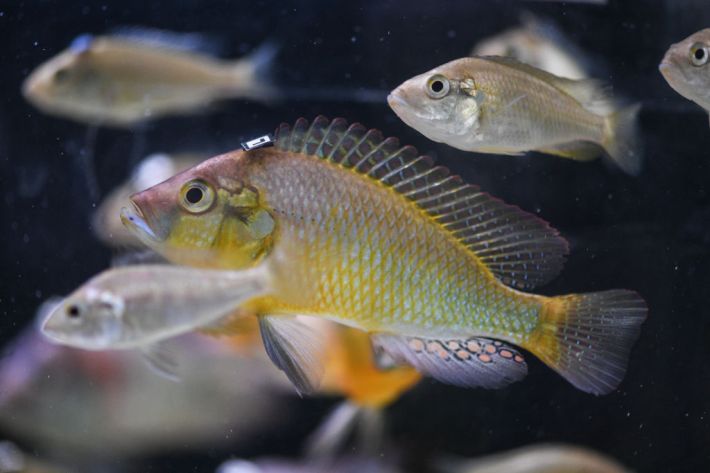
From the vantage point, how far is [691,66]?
4.23ft

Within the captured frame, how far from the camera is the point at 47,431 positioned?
184cm

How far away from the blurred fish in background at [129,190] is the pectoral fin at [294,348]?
0.31 m

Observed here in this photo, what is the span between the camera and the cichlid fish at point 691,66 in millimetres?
1285

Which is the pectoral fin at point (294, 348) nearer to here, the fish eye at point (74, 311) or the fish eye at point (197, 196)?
the fish eye at point (197, 196)

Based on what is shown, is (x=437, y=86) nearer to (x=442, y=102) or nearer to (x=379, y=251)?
(x=442, y=102)

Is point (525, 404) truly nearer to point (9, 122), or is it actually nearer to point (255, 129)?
point (255, 129)

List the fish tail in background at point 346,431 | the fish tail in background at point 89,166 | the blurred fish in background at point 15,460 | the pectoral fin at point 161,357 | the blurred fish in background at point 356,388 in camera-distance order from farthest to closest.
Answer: the fish tail in background at point 346,431 < the blurred fish in background at point 15,460 < the fish tail in background at point 89,166 < the blurred fish in background at point 356,388 < the pectoral fin at point 161,357

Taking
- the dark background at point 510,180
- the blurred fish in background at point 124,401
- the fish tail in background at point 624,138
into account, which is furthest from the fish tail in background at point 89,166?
the fish tail in background at point 624,138

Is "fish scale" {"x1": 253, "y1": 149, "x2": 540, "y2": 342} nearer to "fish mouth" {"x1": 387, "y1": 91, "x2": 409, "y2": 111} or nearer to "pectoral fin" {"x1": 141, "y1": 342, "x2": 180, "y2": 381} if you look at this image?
"fish mouth" {"x1": 387, "y1": 91, "x2": 409, "y2": 111}

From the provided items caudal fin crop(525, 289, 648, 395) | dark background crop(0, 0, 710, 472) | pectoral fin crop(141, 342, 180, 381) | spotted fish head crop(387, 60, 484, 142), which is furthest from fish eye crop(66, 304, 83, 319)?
caudal fin crop(525, 289, 648, 395)

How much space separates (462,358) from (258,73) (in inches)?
47.7

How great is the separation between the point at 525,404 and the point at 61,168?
1.15m

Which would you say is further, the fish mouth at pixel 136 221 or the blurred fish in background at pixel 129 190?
the blurred fish in background at pixel 129 190

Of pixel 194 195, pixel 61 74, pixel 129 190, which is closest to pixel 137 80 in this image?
pixel 61 74
